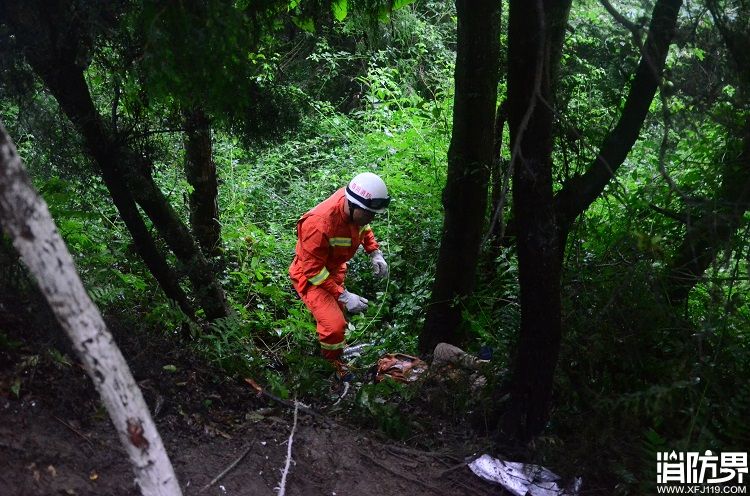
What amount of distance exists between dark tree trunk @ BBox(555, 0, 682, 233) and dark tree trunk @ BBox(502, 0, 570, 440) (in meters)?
0.29

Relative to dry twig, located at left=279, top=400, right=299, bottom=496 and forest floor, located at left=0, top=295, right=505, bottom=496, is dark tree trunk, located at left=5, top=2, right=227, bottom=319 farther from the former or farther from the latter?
dry twig, located at left=279, top=400, right=299, bottom=496

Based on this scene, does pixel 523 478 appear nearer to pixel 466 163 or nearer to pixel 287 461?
pixel 287 461

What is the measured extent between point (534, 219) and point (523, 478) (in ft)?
4.88

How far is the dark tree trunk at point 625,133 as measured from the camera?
364 centimetres

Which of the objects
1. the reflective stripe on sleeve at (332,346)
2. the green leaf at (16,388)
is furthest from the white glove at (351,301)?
the green leaf at (16,388)

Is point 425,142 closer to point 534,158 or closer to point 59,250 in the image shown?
point 534,158

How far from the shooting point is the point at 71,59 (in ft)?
13.3

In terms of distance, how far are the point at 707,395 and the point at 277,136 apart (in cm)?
340

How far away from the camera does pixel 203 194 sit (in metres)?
7.34

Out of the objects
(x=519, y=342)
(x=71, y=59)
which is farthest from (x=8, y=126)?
(x=519, y=342)

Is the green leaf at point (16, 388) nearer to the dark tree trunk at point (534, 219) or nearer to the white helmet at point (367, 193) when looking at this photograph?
the dark tree trunk at point (534, 219)

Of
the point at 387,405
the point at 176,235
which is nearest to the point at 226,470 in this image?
the point at 387,405

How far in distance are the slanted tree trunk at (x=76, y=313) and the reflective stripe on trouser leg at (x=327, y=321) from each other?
3781 millimetres

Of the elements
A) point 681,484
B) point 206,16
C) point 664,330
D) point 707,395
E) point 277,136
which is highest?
point 277,136
